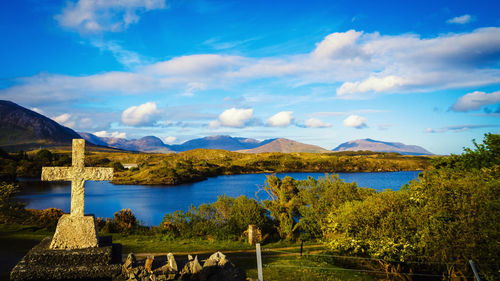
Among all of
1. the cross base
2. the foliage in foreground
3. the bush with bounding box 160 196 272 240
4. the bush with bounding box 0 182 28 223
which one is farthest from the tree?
the bush with bounding box 0 182 28 223

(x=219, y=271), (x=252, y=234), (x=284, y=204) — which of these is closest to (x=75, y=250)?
(x=219, y=271)

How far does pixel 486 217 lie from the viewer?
36.2ft

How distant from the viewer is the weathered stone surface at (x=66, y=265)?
8.02 m

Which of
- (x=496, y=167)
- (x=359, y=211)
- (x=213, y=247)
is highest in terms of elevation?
(x=496, y=167)

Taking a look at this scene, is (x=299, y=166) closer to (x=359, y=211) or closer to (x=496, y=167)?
(x=496, y=167)

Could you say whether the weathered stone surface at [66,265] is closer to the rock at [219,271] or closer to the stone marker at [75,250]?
the stone marker at [75,250]

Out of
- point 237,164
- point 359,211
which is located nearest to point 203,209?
point 359,211

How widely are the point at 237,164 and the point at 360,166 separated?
1838 inches

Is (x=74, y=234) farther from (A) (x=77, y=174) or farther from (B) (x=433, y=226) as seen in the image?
(B) (x=433, y=226)

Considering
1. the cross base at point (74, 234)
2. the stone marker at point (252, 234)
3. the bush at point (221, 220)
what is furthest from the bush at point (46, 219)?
the cross base at point (74, 234)

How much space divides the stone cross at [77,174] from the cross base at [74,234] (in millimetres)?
230

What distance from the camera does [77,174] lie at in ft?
29.7

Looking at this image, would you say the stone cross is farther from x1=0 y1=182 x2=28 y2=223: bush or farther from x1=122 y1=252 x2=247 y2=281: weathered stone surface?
x1=0 y1=182 x2=28 y2=223: bush

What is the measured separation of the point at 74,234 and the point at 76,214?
1.78 ft
